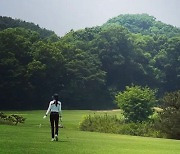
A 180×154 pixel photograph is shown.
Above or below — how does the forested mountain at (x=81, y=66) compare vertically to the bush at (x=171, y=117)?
above

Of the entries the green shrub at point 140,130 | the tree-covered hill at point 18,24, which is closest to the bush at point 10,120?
the green shrub at point 140,130

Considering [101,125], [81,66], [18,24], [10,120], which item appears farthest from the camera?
[18,24]

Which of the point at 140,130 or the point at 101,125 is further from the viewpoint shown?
the point at 101,125

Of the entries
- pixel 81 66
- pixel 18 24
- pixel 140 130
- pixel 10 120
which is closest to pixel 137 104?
pixel 140 130

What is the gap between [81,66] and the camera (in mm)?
94875

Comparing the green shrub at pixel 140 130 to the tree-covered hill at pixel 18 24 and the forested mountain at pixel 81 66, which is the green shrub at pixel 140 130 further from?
the tree-covered hill at pixel 18 24

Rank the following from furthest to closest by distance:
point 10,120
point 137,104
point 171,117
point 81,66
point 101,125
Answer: point 81,66, point 137,104, point 101,125, point 10,120, point 171,117

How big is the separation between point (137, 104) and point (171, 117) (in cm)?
1311

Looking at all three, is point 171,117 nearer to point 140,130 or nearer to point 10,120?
point 140,130

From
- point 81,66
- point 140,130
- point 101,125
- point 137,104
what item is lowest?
point 140,130

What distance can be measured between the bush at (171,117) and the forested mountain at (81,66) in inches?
1935

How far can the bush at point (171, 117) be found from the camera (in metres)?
31.8

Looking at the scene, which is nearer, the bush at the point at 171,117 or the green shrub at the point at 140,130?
the bush at the point at 171,117

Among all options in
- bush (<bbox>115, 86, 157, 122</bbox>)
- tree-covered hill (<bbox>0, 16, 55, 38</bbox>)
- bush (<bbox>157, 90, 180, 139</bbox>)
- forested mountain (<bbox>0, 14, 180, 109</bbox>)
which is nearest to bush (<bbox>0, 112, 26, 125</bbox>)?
bush (<bbox>157, 90, 180, 139</bbox>)
